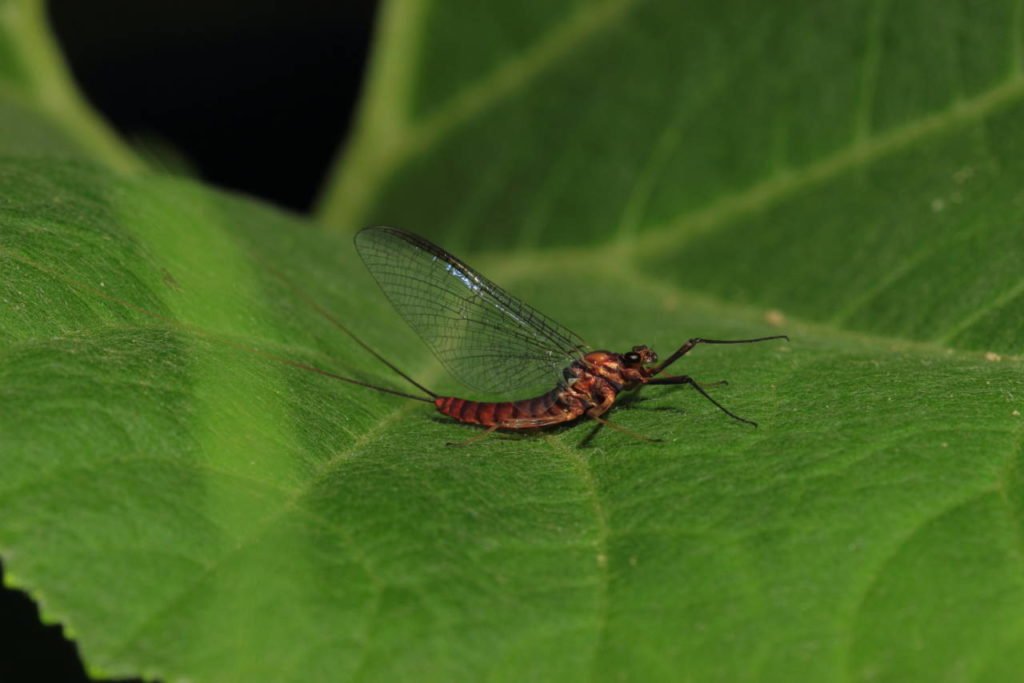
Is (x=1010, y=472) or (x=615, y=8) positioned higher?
(x=615, y=8)

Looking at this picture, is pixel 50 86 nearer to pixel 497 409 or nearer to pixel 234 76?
pixel 234 76

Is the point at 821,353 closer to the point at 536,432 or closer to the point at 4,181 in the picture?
the point at 536,432

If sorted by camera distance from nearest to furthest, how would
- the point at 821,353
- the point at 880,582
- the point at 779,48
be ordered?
the point at 880,582 < the point at 821,353 < the point at 779,48

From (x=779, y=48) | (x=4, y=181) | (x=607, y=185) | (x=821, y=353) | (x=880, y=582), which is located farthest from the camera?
(x=607, y=185)

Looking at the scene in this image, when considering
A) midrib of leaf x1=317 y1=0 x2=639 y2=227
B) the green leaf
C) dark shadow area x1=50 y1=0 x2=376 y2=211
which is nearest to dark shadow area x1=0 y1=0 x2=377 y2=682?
dark shadow area x1=50 y1=0 x2=376 y2=211

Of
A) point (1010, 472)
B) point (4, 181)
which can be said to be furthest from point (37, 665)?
point (1010, 472)

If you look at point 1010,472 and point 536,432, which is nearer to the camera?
point 1010,472

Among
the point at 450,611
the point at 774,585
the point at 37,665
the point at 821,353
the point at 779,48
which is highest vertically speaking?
the point at 779,48
